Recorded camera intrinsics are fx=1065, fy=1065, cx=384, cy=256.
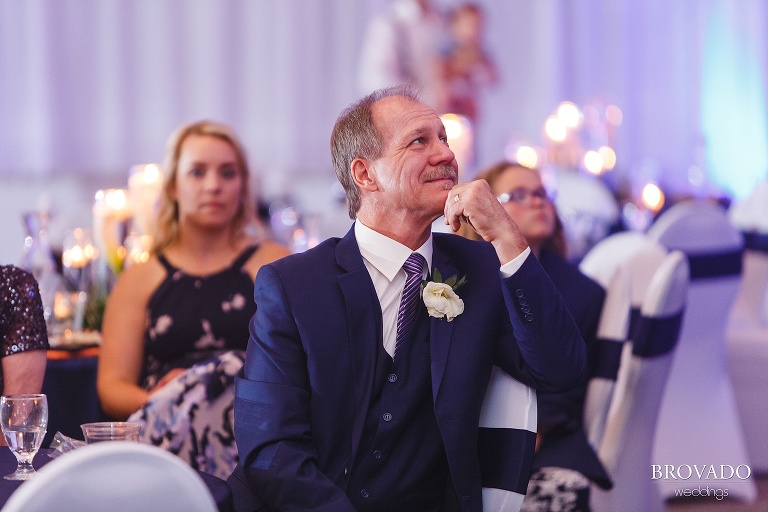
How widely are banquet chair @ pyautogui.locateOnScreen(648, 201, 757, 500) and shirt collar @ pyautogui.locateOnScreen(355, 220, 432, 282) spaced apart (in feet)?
7.48

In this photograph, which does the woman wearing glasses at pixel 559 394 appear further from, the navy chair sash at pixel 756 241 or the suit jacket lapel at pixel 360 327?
the navy chair sash at pixel 756 241

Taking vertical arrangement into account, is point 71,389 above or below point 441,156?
below

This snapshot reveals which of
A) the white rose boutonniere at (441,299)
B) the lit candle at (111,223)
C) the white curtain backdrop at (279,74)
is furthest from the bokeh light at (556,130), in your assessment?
the white rose boutonniere at (441,299)

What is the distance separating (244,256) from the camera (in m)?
3.56

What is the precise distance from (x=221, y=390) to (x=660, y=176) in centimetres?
909

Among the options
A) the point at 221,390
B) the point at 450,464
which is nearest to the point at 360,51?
the point at 221,390

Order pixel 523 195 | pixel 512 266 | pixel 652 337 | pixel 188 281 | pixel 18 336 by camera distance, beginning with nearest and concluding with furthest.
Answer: pixel 512 266
pixel 18 336
pixel 652 337
pixel 523 195
pixel 188 281

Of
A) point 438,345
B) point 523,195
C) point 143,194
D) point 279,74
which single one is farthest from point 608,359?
point 279,74

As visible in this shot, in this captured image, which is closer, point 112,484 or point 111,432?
point 112,484

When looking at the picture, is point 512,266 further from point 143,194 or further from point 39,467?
point 143,194

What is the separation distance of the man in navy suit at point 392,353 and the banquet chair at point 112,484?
0.73 meters

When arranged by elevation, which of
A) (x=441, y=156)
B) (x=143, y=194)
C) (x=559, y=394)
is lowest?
(x=559, y=394)

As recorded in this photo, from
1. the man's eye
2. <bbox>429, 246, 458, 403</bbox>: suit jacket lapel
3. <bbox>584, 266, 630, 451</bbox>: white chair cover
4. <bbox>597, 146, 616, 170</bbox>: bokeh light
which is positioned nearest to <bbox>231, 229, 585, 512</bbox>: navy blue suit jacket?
<bbox>429, 246, 458, 403</bbox>: suit jacket lapel

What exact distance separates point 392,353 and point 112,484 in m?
1.00
